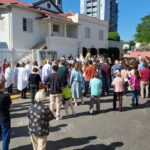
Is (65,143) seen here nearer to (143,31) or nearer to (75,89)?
(75,89)

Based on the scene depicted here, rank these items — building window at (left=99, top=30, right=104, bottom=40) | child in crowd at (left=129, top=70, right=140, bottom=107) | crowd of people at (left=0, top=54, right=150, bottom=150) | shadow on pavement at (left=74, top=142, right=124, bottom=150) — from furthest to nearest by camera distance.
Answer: building window at (left=99, top=30, right=104, bottom=40) → child in crowd at (left=129, top=70, right=140, bottom=107) → shadow on pavement at (left=74, top=142, right=124, bottom=150) → crowd of people at (left=0, top=54, right=150, bottom=150)

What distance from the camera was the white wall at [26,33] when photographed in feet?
97.8

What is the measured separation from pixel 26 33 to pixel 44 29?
3192 mm

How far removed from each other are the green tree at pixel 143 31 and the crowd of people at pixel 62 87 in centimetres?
6229

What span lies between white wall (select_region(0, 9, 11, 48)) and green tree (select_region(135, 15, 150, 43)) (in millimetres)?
53183

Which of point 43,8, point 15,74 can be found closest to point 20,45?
point 43,8

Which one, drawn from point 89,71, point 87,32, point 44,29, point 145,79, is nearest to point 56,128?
point 89,71

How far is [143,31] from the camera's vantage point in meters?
78.2

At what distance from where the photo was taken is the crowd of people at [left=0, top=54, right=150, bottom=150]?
252 inches

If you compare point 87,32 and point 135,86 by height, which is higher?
point 87,32

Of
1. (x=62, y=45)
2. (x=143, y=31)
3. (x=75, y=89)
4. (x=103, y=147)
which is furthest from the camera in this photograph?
(x=143, y=31)

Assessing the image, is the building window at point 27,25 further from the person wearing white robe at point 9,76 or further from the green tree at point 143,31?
the green tree at point 143,31

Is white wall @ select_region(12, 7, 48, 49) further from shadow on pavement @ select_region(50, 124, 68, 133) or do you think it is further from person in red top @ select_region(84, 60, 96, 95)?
shadow on pavement @ select_region(50, 124, 68, 133)

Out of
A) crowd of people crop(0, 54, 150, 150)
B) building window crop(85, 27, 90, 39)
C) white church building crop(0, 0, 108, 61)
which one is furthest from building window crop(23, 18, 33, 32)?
crowd of people crop(0, 54, 150, 150)
